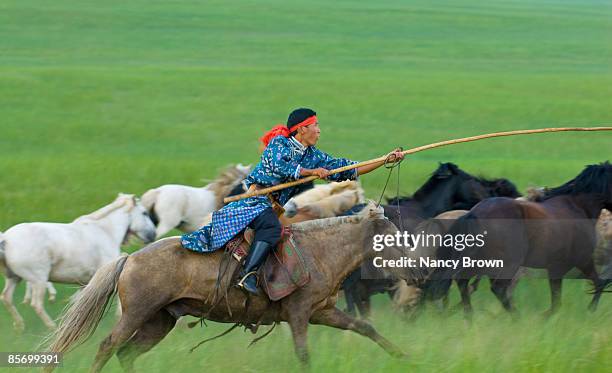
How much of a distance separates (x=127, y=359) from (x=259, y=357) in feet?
3.06

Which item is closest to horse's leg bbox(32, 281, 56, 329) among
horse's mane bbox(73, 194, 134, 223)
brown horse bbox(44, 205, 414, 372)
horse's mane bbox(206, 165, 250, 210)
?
horse's mane bbox(73, 194, 134, 223)

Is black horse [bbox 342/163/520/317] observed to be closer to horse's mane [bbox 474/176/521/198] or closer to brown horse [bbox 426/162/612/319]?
horse's mane [bbox 474/176/521/198]

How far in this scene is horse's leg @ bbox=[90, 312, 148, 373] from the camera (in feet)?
24.1

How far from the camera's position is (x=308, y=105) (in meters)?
31.5

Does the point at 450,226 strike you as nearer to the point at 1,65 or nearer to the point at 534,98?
the point at 534,98

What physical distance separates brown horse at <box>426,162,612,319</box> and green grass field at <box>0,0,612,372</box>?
1.26 ft

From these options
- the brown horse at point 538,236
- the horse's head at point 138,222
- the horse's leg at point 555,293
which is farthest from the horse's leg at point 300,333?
the horse's head at point 138,222

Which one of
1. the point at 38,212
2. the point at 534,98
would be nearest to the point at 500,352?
the point at 38,212

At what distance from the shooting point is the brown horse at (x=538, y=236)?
10.3 m

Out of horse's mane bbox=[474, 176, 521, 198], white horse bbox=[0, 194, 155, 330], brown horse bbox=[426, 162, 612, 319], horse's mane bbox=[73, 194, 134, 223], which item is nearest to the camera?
brown horse bbox=[426, 162, 612, 319]

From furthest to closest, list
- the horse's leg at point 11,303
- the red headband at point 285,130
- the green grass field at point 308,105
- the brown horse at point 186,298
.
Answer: the horse's leg at point 11,303 < the green grass field at point 308,105 < the red headband at point 285,130 < the brown horse at point 186,298

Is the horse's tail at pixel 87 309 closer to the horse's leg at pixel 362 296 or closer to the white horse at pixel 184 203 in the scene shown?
the horse's leg at pixel 362 296

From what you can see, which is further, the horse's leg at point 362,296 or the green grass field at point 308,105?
the horse's leg at point 362,296

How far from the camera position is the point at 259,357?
24.6 ft
